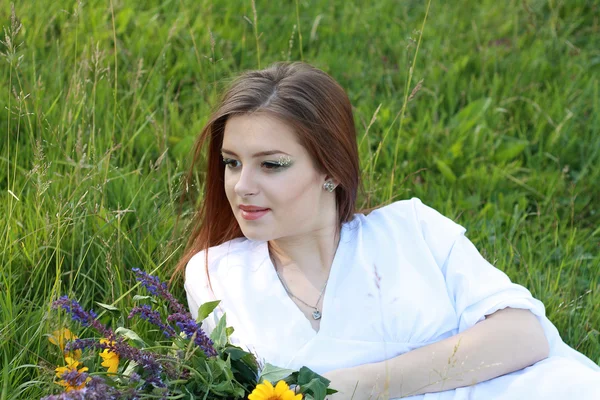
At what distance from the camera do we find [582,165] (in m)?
4.73

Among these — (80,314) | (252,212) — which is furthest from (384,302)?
(80,314)

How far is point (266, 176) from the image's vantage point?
117 inches

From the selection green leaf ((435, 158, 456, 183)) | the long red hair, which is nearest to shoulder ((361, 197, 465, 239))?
the long red hair

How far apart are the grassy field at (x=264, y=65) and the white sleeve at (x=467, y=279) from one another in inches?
24.5

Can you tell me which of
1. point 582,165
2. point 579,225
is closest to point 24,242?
point 579,225

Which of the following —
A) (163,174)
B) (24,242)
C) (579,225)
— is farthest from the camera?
(579,225)

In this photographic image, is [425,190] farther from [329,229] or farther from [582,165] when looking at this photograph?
[329,229]

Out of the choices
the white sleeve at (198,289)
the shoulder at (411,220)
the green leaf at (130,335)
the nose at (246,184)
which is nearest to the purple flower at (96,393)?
the green leaf at (130,335)

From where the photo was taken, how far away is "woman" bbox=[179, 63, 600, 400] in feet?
9.56

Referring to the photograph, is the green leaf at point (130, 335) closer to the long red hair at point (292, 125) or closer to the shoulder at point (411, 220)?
the long red hair at point (292, 125)

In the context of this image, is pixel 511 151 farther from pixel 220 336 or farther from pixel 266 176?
pixel 220 336

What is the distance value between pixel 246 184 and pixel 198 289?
0.49 m

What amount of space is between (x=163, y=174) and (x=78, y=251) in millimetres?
574

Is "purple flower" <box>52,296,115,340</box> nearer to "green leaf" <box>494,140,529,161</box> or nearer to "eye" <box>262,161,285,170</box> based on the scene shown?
"eye" <box>262,161,285,170</box>
